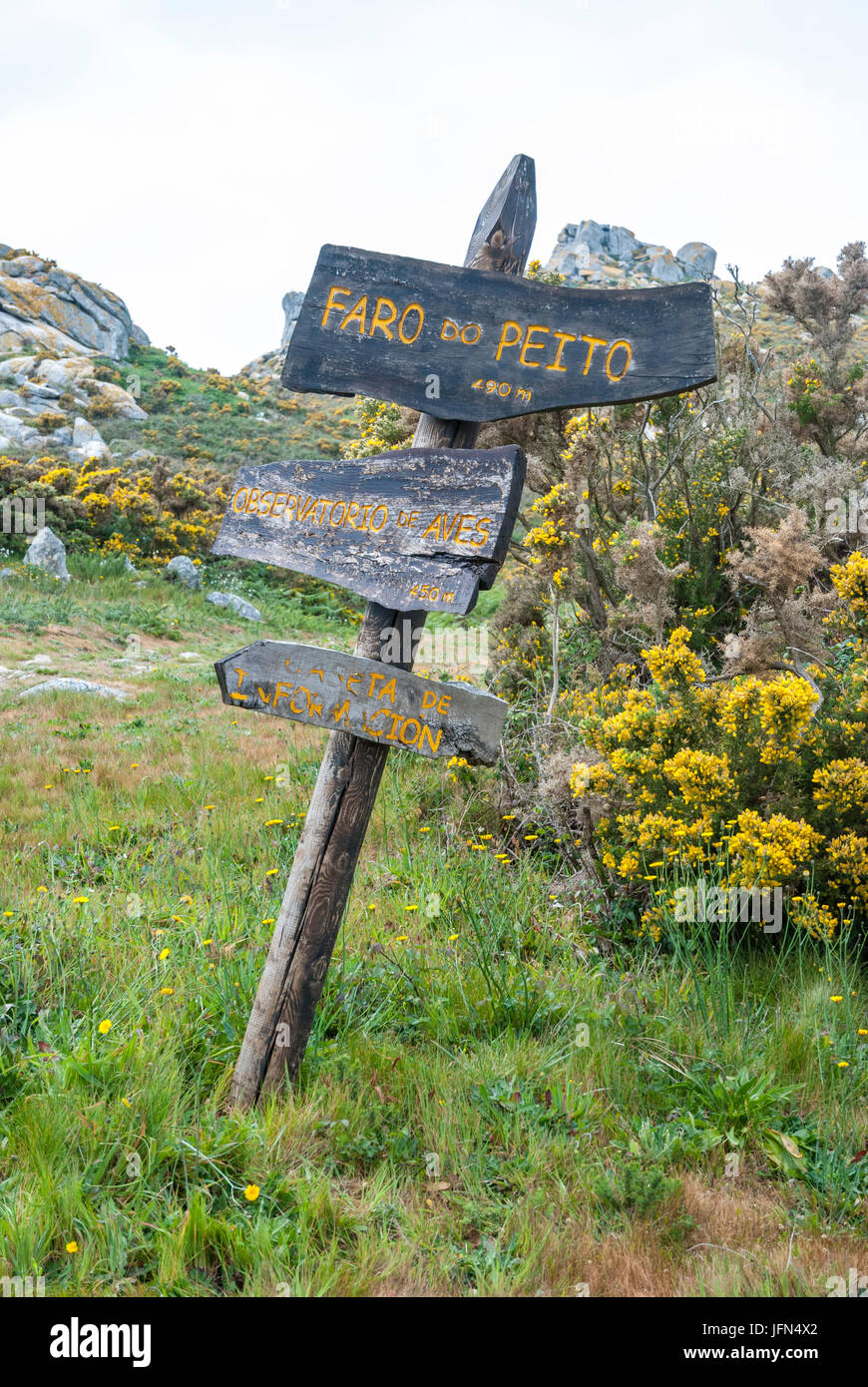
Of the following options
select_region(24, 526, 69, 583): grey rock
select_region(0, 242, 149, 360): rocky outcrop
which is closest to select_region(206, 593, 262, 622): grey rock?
select_region(24, 526, 69, 583): grey rock

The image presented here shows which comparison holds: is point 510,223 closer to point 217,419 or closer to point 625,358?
point 625,358

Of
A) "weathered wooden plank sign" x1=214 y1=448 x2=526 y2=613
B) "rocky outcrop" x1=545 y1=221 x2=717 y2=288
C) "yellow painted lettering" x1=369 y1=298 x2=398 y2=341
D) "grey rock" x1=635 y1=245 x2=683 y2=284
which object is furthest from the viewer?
"grey rock" x1=635 y1=245 x2=683 y2=284

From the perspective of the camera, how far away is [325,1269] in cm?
197

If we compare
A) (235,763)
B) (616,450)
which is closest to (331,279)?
(235,763)

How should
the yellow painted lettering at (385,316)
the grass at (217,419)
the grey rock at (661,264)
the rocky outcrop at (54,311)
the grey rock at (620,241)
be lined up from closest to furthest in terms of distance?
the yellow painted lettering at (385,316), the grass at (217,419), the rocky outcrop at (54,311), the grey rock at (661,264), the grey rock at (620,241)

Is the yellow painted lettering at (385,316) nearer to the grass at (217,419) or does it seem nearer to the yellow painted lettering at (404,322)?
the yellow painted lettering at (404,322)

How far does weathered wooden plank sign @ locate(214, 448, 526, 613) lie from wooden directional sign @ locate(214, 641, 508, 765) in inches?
9.5

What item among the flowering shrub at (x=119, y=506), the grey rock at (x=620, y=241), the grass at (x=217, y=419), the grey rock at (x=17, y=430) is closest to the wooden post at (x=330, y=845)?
the flowering shrub at (x=119, y=506)

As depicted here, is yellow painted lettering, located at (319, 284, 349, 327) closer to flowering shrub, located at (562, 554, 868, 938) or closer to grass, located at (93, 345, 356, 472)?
flowering shrub, located at (562, 554, 868, 938)

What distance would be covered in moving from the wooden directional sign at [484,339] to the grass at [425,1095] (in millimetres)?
2054

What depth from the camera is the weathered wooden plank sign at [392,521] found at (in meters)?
2.39

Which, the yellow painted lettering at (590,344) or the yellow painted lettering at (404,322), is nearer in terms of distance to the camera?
the yellow painted lettering at (590,344)

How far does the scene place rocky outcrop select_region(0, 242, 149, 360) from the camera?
3722 cm
